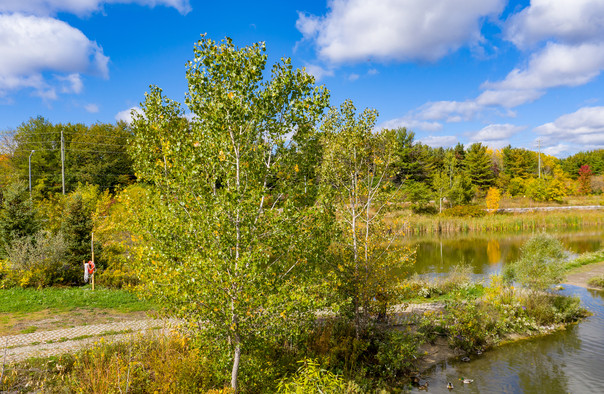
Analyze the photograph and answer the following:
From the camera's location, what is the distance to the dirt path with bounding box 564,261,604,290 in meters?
18.0

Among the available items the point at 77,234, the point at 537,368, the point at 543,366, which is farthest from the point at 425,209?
the point at 77,234

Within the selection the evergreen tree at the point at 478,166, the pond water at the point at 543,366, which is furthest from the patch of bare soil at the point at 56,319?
the evergreen tree at the point at 478,166

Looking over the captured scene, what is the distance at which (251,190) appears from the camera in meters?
5.68

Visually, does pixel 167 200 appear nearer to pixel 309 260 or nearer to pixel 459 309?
pixel 309 260

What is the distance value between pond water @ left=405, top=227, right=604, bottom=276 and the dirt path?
230 centimetres

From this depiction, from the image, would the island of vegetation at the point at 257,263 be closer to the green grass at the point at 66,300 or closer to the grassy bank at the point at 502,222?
the green grass at the point at 66,300

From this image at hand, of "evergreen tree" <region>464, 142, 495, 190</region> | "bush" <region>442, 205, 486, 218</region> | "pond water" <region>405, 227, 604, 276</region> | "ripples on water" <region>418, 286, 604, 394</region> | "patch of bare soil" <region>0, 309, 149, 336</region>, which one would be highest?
"evergreen tree" <region>464, 142, 495, 190</region>

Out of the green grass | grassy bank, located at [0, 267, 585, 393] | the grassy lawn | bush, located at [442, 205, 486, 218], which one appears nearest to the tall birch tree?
grassy bank, located at [0, 267, 585, 393]

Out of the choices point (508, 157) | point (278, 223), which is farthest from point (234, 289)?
point (508, 157)

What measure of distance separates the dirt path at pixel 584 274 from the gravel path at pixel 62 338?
61.9 feet

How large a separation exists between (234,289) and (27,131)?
175ft

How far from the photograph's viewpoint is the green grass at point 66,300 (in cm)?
1202

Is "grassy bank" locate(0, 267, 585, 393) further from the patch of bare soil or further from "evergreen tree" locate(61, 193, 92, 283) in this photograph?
"evergreen tree" locate(61, 193, 92, 283)

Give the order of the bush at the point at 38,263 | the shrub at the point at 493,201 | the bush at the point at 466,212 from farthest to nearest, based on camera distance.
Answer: the shrub at the point at 493,201 → the bush at the point at 466,212 → the bush at the point at 38,263
